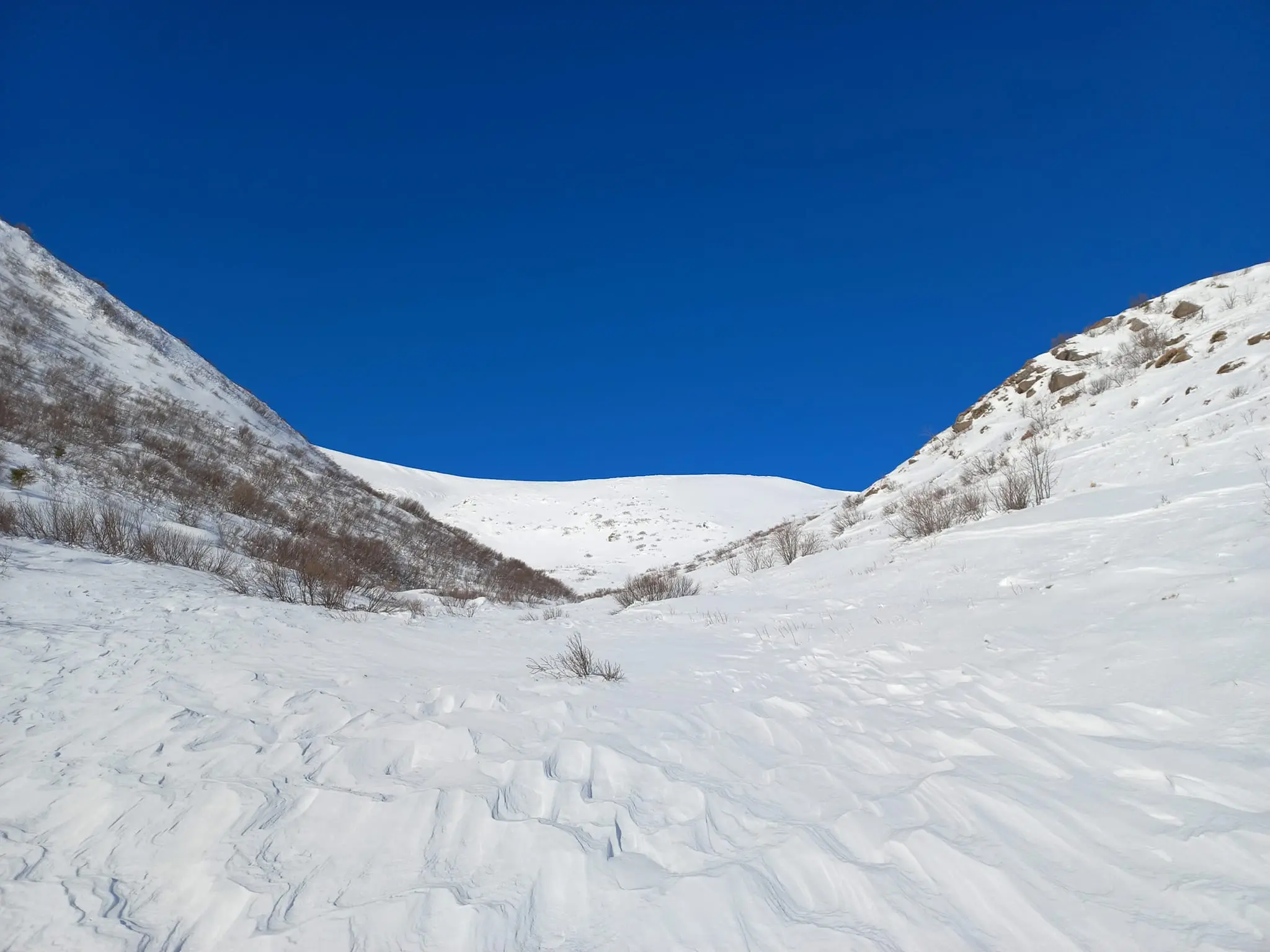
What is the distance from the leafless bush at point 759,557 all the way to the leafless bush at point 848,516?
188cm

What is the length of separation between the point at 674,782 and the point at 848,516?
48.9 feet

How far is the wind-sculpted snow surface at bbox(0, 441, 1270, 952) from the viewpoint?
2088 millimetres

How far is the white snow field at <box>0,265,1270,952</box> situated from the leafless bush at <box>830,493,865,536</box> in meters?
9.12

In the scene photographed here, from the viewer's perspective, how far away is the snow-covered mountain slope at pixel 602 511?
102ft

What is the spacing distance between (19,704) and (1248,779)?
20.6ft

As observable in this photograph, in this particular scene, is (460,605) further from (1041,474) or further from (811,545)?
(1041,474)

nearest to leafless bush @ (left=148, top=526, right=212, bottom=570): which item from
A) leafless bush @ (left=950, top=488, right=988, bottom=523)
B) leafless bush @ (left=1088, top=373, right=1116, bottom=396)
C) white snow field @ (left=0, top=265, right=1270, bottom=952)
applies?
white snow field @ (left=0, top=265, right=1270, bottom=952)

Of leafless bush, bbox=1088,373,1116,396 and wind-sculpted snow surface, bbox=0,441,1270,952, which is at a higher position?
leafless bush, bbox=1088,373,1116,396

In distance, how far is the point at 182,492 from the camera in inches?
437

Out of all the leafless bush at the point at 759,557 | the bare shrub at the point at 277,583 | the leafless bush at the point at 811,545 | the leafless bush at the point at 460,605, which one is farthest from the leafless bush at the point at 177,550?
the leafless bush at the point at 811,545

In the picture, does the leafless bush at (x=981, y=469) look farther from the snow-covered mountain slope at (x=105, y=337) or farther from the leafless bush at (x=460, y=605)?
the snow-covered mountain slope at (x=105, y=337)

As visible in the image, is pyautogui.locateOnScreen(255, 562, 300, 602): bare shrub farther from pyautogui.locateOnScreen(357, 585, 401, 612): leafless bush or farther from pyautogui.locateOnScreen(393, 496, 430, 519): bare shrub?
pyautogui.locateOnScreen(393, 496, 430, 519): bare shrub

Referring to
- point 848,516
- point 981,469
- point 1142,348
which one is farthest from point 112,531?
point 1142,348

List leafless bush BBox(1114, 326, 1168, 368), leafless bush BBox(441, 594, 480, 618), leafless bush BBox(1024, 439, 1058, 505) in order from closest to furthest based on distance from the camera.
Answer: leafless bush BBox(1024, 439, 1058, 505) < leafless bush BBox(441, 594, 480, 618) < leafless bush BBox(1114, 326, 1168, 368)
